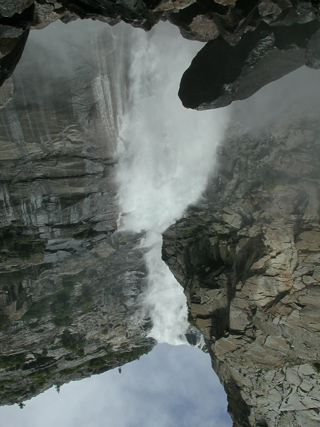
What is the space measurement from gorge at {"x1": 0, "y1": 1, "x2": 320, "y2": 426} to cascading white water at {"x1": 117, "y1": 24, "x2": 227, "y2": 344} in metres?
0.08

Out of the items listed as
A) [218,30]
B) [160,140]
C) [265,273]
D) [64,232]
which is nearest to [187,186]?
[160,140]

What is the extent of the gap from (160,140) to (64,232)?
7617 millimetres

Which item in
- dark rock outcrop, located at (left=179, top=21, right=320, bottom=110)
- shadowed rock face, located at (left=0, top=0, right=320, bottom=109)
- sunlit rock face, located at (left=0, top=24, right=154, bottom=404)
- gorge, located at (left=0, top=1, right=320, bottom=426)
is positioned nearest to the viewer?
shadowed rock face, located at (left=0, top=0, right=320, bottom=109)

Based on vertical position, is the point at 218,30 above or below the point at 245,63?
above

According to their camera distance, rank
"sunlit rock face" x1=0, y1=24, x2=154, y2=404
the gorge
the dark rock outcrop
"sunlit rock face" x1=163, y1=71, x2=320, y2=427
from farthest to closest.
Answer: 1. "sunlit rock face" x1=0, y1=24, x2=154, y2=404
2. "sunlit rock face" x1=163, y1=71, x2=320, y2=427
3. the gorge
4. the dark rock outcrop

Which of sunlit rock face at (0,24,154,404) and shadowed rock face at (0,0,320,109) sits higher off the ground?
shadowed rock face at (0,0,320,109)

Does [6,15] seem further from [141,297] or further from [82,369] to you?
[82,369]

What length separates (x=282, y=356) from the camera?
14336 millimetres

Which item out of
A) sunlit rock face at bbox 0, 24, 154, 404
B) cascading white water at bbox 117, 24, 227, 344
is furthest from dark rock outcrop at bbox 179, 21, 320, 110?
sunlit rock face at bbox 0, 24, 154, 404

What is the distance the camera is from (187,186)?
66.1 feet

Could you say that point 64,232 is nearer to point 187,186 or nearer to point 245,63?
point 187,186

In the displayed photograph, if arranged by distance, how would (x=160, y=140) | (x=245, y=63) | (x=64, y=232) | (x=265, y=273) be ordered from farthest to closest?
(x=160, y=140) → (x=64, y=232) → (x=265, y=273) → (x=245, y=63)

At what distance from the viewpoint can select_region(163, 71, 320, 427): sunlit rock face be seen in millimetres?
14016

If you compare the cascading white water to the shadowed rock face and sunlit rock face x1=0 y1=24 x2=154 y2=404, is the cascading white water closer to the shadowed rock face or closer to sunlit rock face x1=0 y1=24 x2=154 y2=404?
sunlit rock face x1=0 y1=24 x2=154 y2=404
